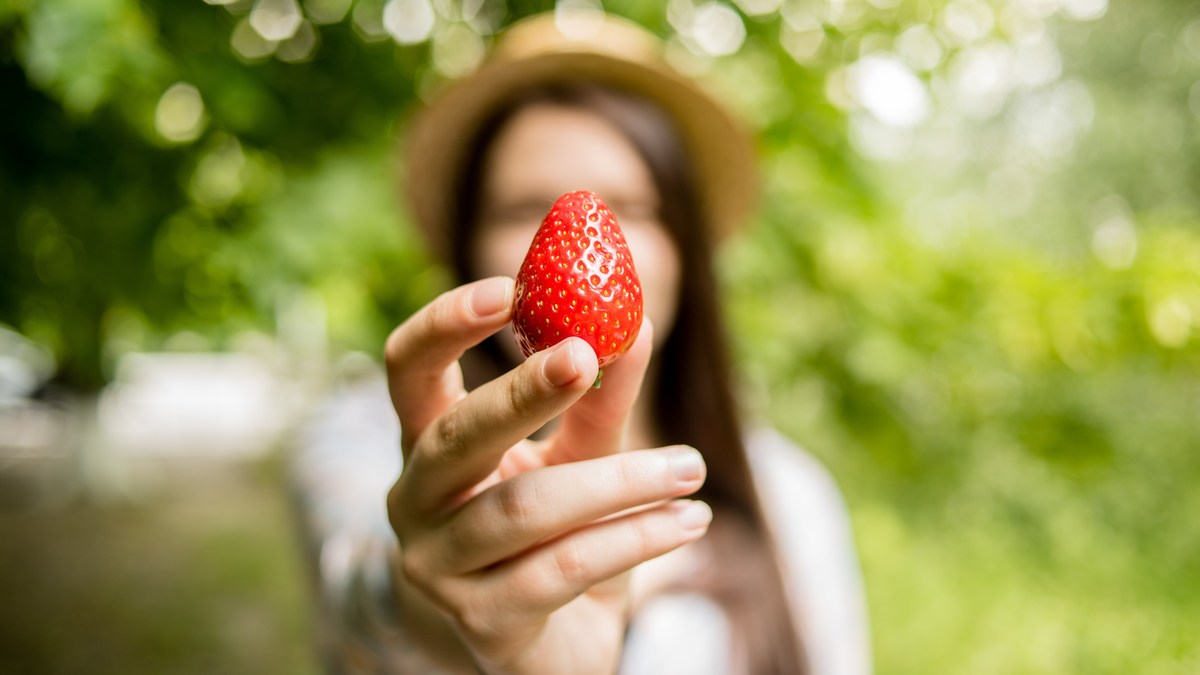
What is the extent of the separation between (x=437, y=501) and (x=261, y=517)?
8.10 m

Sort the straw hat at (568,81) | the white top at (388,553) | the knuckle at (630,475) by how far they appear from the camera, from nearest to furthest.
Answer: the knuckle at (630,475) → the white top at (388,553) → the straw hat at (568,81)

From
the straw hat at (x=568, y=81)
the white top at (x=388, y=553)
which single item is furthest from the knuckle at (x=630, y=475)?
the straw hat at (x=568, y=81)

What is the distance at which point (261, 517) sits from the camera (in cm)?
813

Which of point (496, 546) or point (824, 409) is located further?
point (824, 409)

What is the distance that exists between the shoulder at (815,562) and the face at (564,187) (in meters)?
0.72

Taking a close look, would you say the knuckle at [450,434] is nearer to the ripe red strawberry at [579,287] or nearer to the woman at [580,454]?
the woman at [580,454]

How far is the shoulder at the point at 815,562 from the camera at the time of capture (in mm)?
2049

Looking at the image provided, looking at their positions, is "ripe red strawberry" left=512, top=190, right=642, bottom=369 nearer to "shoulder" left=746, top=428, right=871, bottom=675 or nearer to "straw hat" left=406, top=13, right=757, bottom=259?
"straw hat" left=406, top=13, right=757, bottom=259

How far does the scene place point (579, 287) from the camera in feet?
2.81

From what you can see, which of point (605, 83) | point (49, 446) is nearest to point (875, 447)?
point (605, 83)

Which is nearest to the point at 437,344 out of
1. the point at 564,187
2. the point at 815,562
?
the point at 564,187

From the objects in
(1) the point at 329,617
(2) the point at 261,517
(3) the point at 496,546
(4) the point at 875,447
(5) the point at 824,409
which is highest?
(2) the point at 261,517

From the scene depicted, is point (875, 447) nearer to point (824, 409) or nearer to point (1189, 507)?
point (824, 409)

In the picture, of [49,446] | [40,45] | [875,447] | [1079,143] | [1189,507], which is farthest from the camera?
[49,446]
